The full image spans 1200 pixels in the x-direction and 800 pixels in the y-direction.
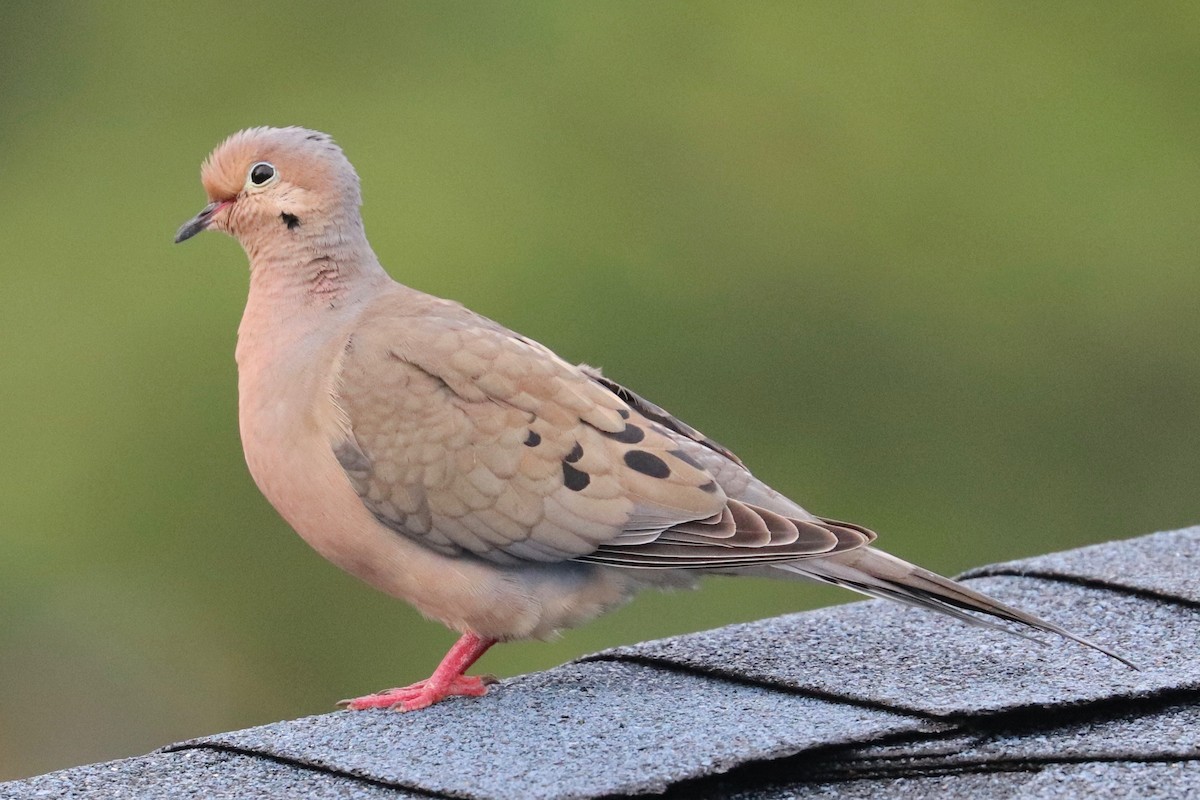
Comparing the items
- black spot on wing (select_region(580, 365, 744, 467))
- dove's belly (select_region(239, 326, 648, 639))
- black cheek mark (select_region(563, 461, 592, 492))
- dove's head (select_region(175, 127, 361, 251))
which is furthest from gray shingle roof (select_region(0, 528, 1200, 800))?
dove's head (select_region(175, 127, 361, 251))

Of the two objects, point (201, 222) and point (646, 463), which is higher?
point (201, 222)

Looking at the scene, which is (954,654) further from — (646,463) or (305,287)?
(305,287)

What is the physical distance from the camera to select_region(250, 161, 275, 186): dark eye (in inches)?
146

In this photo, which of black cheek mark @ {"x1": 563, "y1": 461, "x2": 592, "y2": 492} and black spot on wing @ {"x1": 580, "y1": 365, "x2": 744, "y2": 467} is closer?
black cheek mark @ {"x1": 563, "y1": 461, "x2": 592, "y2": 492}

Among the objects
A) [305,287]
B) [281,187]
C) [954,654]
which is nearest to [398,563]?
[305,287]

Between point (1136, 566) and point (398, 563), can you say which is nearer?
point (398, 563)

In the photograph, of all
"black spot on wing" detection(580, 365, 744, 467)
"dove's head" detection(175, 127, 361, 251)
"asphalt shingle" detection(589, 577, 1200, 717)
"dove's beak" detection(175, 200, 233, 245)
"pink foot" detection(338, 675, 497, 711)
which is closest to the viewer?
"asphalt shingle" detection(589, 577, 1200, 717)

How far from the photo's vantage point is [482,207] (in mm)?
11352

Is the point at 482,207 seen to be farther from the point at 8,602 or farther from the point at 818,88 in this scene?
the point at 8,602

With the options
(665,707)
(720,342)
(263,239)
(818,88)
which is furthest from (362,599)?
(665,707)

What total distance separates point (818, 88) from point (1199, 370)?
3501mm

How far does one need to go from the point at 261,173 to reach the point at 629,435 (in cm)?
109

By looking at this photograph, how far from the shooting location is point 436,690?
10.2 ft

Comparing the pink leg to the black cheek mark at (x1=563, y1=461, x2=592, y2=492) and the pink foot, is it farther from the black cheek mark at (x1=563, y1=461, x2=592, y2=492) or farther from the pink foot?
the black cheek mark at (x1=563, y1=461, x2=592, y2=492)
